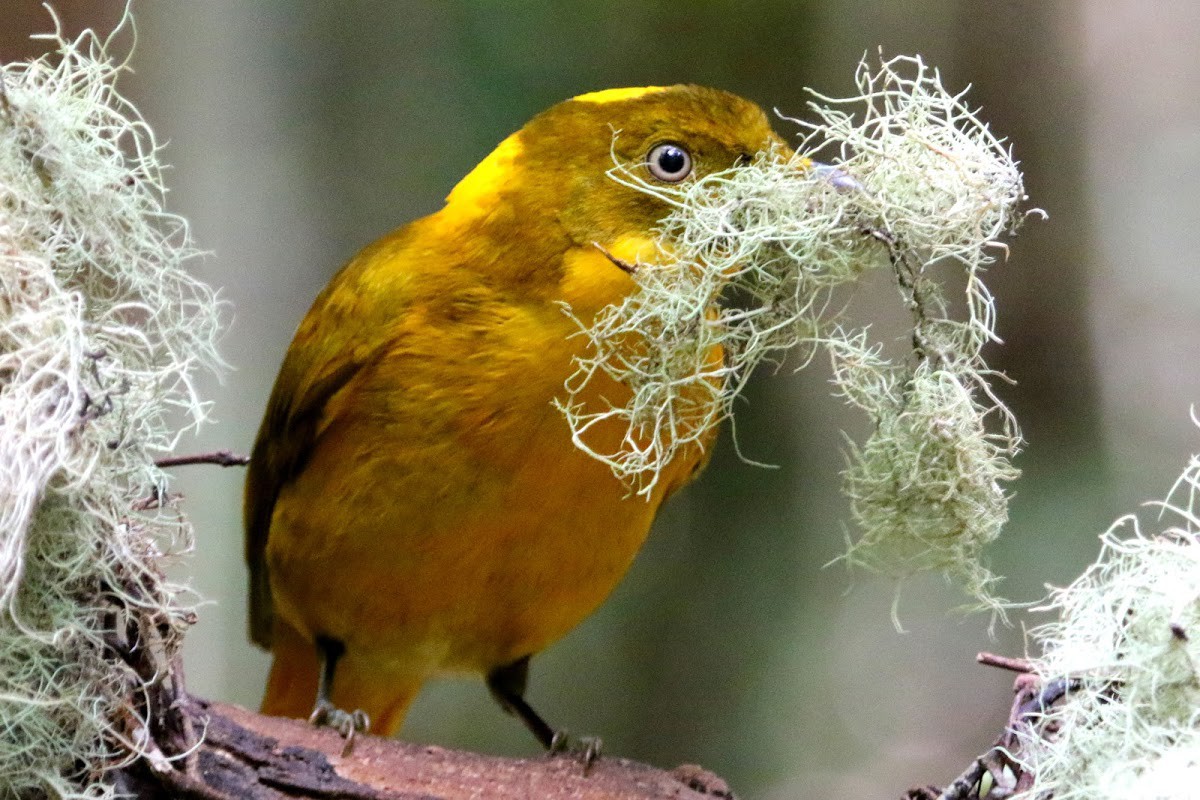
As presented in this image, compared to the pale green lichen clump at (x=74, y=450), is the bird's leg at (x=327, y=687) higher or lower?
lower

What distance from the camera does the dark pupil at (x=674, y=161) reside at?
5.91 feet

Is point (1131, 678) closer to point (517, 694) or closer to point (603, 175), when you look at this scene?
point (603, 175)

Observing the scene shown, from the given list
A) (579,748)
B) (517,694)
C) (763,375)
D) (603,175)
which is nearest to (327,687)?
(517,694)

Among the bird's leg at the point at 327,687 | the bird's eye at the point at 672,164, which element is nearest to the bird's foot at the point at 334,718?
the bird's leg at the point at 327,687

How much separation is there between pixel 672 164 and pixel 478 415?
442 mm

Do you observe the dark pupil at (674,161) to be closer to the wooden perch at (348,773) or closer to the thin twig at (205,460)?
the thin twig at (205,460)

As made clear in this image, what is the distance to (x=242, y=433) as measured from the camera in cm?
322

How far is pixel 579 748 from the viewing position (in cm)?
198

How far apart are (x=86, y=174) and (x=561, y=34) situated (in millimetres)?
1886

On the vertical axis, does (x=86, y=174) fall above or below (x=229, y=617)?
above

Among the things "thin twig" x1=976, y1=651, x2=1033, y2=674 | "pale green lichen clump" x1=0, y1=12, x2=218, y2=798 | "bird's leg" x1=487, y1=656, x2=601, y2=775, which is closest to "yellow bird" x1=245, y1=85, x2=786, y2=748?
"bird's leg" x1=487, y1=656, x2=601, y2=775

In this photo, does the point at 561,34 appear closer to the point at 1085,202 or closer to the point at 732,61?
the point at 732,61

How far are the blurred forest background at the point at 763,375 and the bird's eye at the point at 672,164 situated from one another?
102cm

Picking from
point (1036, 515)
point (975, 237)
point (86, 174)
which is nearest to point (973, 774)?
point (975, 237)
